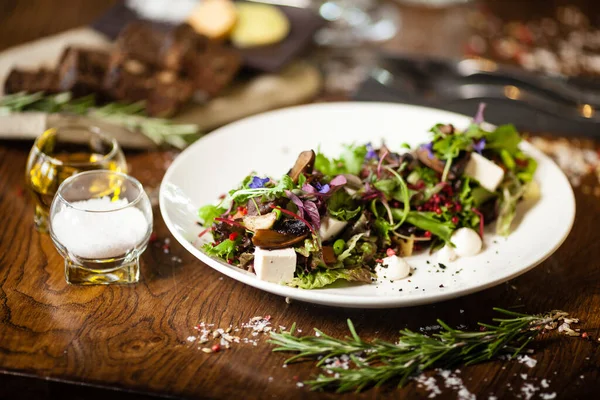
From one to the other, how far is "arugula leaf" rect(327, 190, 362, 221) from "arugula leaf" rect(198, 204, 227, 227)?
311 millimetres

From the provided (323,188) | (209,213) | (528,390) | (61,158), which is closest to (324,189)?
(323,188)

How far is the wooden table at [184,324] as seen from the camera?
177 centimetres

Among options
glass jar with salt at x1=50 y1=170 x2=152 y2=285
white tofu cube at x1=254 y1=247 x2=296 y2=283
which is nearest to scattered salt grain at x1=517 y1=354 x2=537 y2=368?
white tofu cube at x1=254 y1=247 x2=296 y2=283

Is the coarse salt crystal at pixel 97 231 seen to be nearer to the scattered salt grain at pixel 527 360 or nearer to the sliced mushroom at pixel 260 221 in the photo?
the sliced mushroom at pixel 260 221

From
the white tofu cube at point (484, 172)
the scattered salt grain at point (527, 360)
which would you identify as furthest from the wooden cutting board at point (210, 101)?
the scattered salt grain at point (527, 360)

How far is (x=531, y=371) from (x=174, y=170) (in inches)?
47.2

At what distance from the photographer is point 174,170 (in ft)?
7.64

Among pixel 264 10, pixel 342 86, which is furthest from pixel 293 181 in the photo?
pixel 264 10

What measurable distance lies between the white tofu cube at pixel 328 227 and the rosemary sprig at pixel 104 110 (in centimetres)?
94

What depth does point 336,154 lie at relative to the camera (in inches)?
104

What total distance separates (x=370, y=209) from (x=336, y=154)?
1.71ft

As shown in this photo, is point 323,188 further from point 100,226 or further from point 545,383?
point 545,383

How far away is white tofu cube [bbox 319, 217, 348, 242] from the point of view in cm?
200

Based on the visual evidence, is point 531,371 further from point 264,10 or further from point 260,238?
point 264,10
